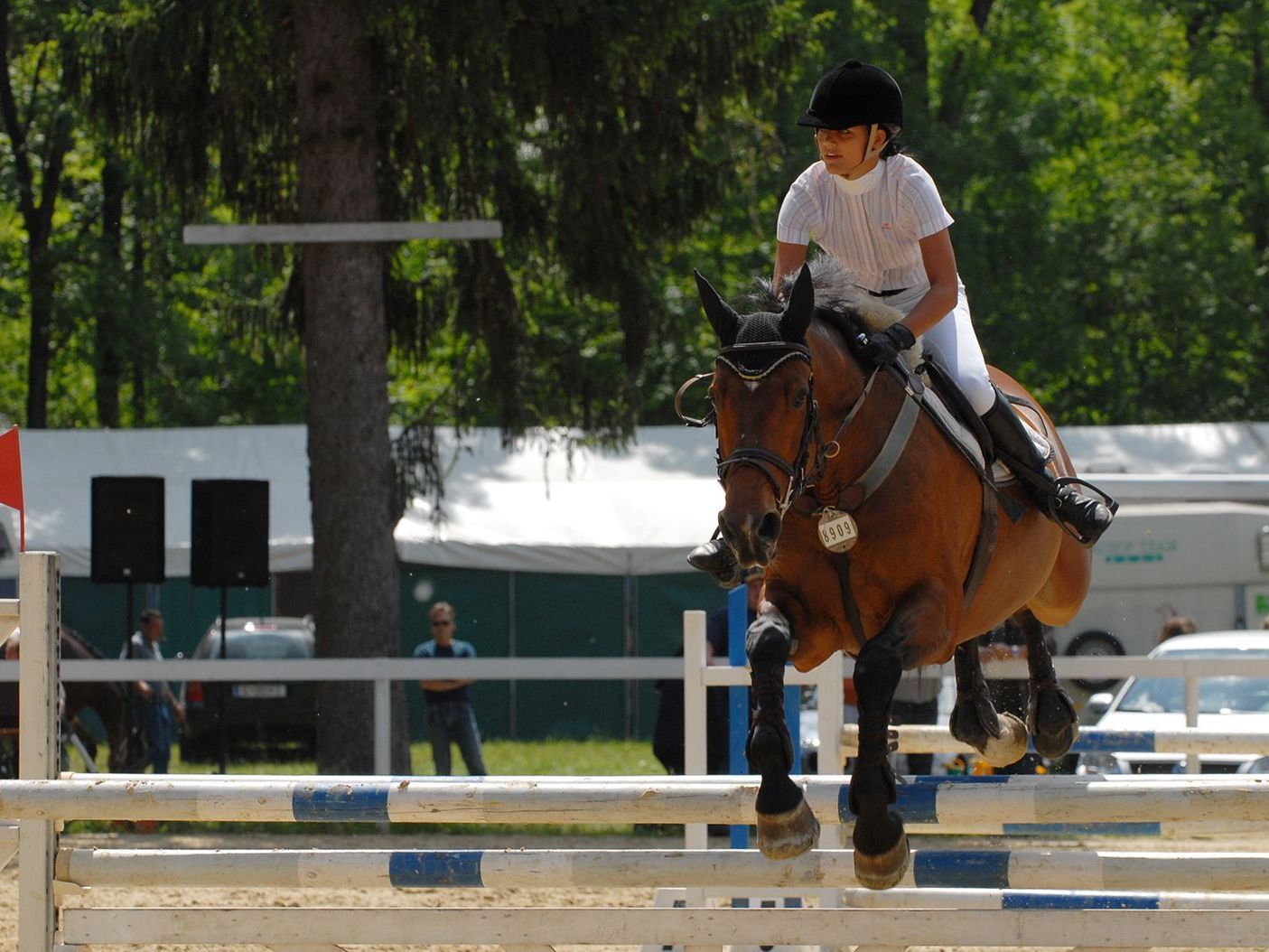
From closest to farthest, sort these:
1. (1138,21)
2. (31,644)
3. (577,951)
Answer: (31,644) < (577,951) < (1138,21)

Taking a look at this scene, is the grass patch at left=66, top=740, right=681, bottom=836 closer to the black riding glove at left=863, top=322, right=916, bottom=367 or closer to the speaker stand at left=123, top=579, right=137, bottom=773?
the speaker stand at left=123, top=579, right=137, bottom=773

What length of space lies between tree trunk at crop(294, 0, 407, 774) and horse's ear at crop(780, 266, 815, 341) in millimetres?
8430

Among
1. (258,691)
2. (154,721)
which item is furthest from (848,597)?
(258,691)

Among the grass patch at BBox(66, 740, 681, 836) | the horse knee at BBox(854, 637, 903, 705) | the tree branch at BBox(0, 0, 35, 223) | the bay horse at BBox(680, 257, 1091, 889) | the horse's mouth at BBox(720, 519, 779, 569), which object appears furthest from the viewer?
the tree branch at BBox(0, 0, 35, 223)

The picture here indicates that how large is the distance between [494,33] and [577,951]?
20.9 ft

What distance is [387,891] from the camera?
8875 millimetres

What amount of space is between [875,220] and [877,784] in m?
1.63

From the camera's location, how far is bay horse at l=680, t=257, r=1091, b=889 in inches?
158

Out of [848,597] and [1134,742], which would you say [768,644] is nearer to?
[848,597]

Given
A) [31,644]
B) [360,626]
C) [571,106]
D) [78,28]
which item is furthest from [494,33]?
[31,644]

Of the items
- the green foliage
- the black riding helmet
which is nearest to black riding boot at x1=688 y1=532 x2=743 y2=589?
the black riding helmet

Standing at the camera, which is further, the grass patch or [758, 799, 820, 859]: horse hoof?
→ the grass patch

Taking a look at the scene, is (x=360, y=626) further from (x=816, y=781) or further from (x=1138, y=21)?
(x=1138, y=21)

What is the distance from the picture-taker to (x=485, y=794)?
4223 millimetres
